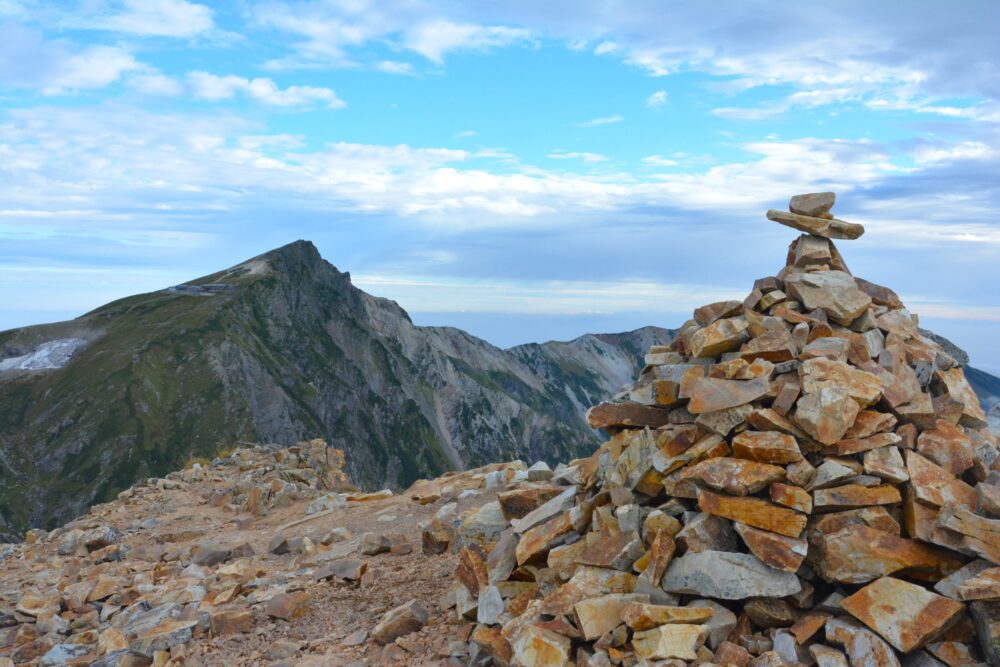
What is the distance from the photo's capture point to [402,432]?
18975cm

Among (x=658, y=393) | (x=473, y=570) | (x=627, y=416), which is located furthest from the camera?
(x=627, y=416)

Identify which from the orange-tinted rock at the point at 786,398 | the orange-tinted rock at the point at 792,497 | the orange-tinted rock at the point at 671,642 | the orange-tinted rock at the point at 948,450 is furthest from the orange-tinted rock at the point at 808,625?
the orange-tinted rock at the point at 948,450

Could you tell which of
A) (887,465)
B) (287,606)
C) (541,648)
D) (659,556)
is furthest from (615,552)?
(287,606)

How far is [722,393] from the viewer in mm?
11297

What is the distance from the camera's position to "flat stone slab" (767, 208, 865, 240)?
14055mm

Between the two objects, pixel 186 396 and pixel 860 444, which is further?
pixel 186 396

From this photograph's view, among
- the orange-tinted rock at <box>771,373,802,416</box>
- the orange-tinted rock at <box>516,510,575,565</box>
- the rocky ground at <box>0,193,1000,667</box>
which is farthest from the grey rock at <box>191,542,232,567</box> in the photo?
the orange-tinted rock at <box>771,373,802,416</box>

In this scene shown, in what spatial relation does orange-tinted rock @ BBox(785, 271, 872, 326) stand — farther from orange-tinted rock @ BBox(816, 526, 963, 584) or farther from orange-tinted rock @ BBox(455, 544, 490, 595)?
orange-tinted rock @ BBox(455, 544, 490, 595)

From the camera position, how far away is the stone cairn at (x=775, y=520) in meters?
9.18

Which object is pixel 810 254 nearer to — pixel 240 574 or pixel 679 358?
pixel 679 358

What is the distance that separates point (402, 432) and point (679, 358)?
18008cm

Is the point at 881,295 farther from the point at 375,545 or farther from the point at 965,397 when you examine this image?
the point at 375,545

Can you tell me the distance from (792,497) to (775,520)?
400 millimetres

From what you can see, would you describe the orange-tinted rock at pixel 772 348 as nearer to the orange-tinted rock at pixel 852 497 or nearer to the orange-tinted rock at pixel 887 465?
the orange-tinted rock at pixel 887 465
